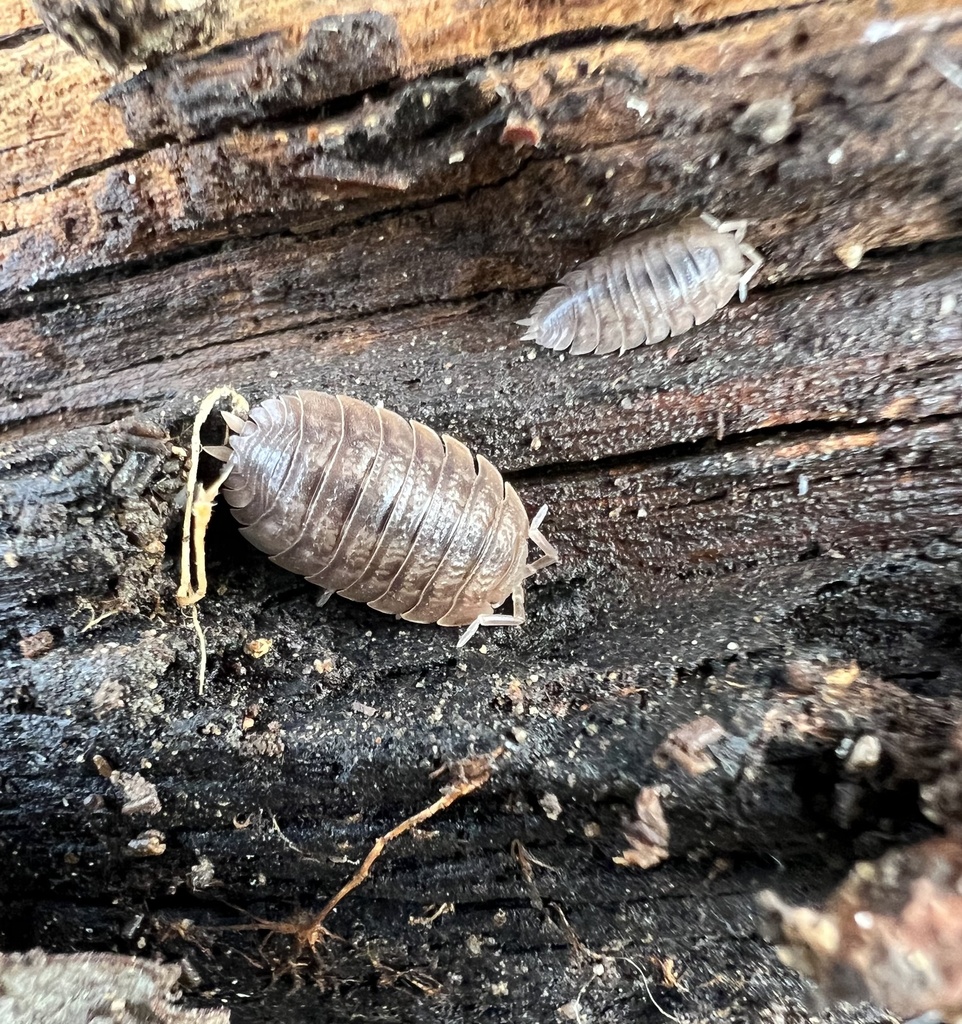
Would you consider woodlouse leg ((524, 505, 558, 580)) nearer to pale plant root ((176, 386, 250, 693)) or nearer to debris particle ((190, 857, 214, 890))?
pale plant root ((176, 386, 250, 693))

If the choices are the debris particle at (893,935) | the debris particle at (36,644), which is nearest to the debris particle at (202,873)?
the debris particle at (36,644)

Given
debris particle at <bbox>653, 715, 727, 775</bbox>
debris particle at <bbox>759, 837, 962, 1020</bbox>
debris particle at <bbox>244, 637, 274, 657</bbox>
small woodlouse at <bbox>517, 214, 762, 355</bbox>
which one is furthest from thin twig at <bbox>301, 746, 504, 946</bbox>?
small woodlouse at <bbox>517, 214, 762, 355</bbox>

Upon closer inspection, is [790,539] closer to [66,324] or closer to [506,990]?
[506,990]

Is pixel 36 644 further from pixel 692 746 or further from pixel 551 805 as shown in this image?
pixel 692 746

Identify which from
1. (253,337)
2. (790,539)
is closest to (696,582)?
(790,539)

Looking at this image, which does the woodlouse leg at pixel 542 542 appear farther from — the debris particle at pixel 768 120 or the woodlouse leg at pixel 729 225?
the debris particle at pixel 768 120

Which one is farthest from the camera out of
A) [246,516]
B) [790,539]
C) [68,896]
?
[246,516]

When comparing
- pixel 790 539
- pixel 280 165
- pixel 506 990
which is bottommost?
pixel 506 990
